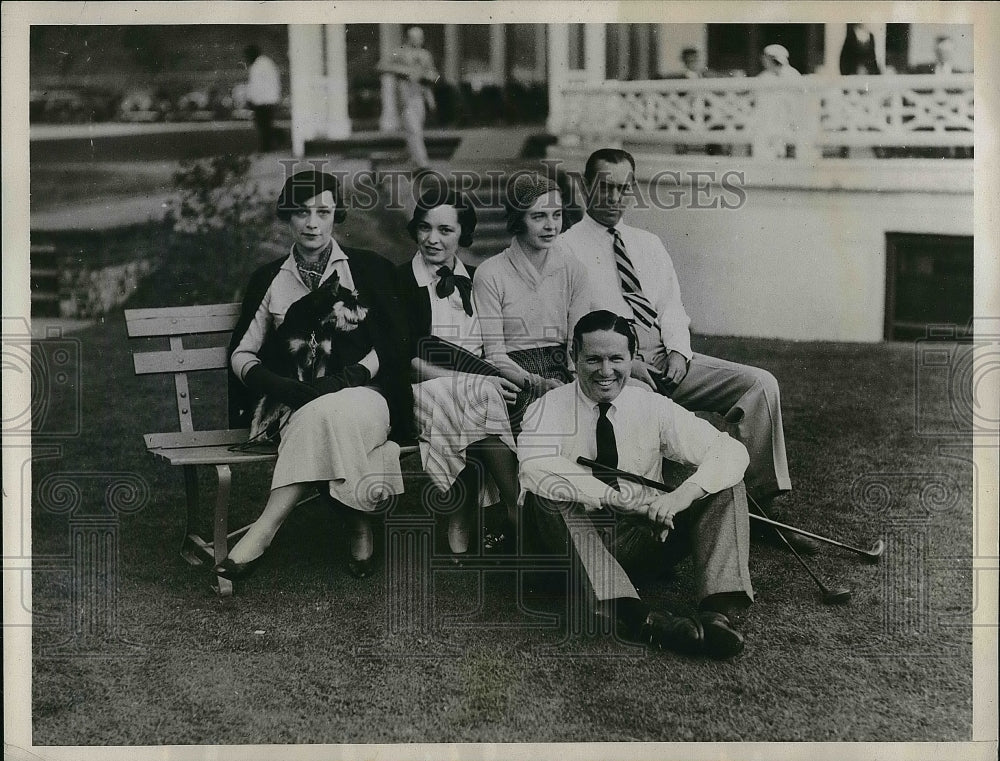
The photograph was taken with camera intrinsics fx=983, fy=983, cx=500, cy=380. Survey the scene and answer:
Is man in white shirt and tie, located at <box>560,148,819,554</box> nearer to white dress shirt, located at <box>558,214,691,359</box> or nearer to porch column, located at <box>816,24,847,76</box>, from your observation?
white dress shirt, located at <box>558,214,691,359</box>

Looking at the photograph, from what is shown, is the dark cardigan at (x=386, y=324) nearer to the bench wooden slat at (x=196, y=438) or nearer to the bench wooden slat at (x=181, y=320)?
the bench wooden slat at (x=181, y=320)

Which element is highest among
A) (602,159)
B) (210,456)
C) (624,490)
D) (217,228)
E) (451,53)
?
(451,53)

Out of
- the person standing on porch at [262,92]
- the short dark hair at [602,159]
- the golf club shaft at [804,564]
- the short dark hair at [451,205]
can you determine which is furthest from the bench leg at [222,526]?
the golf club shaft at [804,564]

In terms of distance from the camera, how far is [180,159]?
4430mm

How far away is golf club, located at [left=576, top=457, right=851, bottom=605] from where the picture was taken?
438cm

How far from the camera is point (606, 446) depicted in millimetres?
4375

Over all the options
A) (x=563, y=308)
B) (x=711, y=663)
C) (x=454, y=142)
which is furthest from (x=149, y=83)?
(x=711, y=663)

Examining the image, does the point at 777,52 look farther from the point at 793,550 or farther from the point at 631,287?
the point at 793,550

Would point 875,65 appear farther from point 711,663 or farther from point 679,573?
point 711,663

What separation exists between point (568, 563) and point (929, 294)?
213cm

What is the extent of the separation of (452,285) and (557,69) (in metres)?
1.10

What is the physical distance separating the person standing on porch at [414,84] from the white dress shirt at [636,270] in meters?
0.78

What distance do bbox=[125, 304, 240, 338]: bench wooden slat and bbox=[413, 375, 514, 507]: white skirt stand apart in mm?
920

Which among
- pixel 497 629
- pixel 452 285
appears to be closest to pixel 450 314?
pixel 452 285
